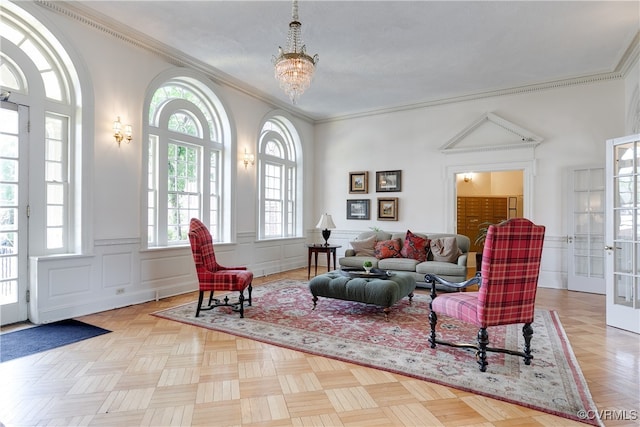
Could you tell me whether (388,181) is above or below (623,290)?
above

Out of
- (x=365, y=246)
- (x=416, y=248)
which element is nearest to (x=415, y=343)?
(x=416, y=248)

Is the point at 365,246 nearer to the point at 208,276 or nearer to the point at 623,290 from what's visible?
the point at 208,276

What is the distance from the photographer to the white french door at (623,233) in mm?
3641

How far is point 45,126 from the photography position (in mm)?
3807

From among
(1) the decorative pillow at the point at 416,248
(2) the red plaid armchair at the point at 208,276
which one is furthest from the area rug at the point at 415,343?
(1) the decorative pillow at the point at 416,248

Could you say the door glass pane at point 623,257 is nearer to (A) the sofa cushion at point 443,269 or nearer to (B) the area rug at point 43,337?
(A) the sofa cushion at point 443,269

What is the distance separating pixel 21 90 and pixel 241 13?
246 centimetres

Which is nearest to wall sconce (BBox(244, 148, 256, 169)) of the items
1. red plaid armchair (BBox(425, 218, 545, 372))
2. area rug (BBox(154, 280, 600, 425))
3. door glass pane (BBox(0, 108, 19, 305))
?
area rug (BBox(154, 280, 600, 425))

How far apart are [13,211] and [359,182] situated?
19.0 ft

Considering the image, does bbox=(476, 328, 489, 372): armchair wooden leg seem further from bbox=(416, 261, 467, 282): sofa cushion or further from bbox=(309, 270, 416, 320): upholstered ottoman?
bbox=(416, 261, 467, 282): sofa cushion

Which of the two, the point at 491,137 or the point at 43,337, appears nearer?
the point at 43,337

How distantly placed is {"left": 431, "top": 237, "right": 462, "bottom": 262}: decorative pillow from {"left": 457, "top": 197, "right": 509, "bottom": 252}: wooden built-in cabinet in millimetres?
3674

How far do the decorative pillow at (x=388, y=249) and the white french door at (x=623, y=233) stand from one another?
2886 mm

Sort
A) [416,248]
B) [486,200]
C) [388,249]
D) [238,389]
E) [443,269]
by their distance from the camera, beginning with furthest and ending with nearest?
[486,200] → [388,249] → [416,248] → [443,269] → [238,389]
